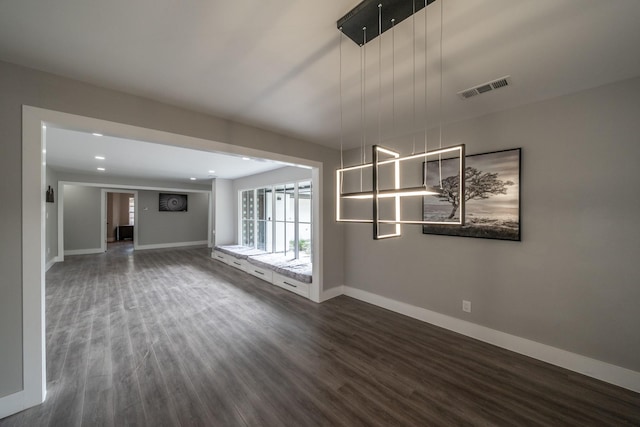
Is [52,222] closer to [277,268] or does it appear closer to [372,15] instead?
[277,268]

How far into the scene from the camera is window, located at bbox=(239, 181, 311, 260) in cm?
531

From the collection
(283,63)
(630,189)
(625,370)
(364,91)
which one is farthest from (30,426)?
(630,189)

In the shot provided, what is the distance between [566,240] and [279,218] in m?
5.12

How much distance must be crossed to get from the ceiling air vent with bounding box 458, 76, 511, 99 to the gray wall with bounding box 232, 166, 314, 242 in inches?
90.4

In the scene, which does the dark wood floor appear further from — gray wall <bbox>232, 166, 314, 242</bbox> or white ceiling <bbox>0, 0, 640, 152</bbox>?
white ceiling <bbox>0, 0, 640, 152</bbox>

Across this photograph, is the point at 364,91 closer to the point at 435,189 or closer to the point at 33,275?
the point at 435,189

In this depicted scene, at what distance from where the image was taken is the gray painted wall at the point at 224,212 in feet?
25.4

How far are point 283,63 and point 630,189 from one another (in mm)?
2999

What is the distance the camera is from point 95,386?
1971mm

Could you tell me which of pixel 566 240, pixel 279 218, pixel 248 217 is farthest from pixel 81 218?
pixel 566 240

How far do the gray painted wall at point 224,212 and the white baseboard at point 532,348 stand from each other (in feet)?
20.0

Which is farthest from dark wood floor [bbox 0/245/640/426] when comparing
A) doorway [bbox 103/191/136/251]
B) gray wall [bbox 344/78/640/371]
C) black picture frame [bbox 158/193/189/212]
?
doorway [bbox 103/191/136/251]

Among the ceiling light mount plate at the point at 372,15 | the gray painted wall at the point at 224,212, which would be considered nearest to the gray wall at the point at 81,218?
the gray painted wall at the point at 224,212

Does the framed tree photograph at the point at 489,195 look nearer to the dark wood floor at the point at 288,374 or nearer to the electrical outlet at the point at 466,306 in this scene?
the electrical outlet at the point at 466,306
